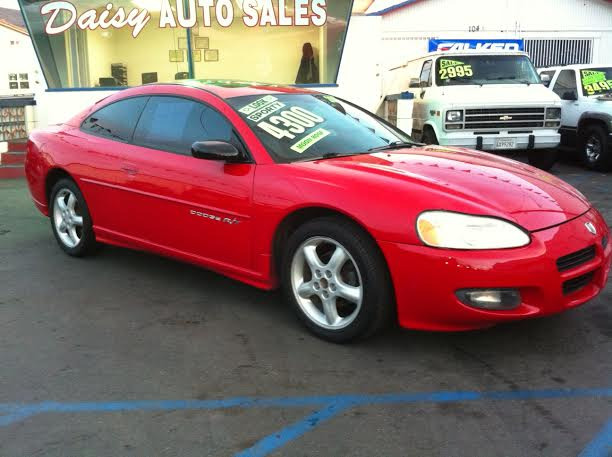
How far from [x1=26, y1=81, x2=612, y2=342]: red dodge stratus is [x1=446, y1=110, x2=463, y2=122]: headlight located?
5297mm

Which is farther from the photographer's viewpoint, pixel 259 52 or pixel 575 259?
pixel 259 52

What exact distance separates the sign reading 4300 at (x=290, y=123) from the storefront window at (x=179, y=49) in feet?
27.1

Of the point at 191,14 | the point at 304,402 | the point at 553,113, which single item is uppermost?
the point at 191,14

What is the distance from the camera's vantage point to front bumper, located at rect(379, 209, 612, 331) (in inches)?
125

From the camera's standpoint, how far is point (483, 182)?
3641 millimetres

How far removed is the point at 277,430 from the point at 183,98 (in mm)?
2683

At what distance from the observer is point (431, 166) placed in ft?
12.7

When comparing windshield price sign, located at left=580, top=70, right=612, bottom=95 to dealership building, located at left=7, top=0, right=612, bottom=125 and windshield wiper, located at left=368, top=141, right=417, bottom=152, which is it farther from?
windshield wiper, located at left=368, top=141, right=417, bottom=152

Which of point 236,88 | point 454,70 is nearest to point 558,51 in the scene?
point 454,70

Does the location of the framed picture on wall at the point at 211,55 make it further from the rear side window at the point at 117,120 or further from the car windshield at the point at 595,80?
the rear side window at the point at 117,120

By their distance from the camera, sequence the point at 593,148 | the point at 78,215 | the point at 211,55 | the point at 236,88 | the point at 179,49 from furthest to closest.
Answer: the point at 211,55 → the point at 179,49 → the point at 593,148 → the point at 78,215 → the point at 236,88

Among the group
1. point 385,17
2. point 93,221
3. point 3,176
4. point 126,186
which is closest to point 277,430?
point 126,186

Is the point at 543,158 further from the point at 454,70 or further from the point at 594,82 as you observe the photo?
the point at 454,70

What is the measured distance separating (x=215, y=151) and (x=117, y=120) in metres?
1.49
